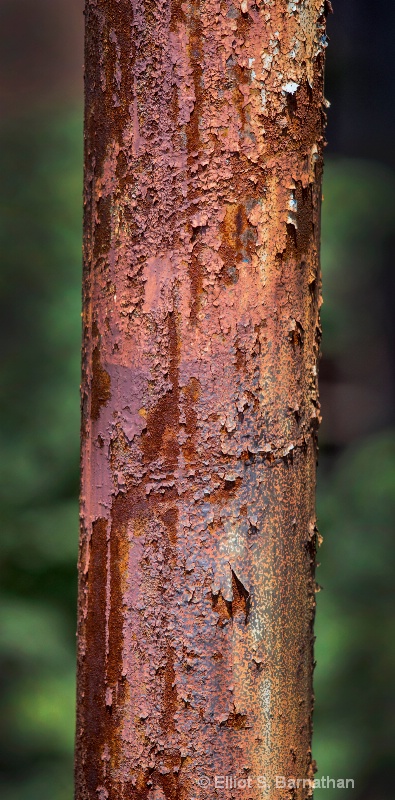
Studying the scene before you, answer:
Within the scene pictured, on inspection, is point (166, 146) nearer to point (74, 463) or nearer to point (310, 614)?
point (310, 614)

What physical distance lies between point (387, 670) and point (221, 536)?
2088 mm

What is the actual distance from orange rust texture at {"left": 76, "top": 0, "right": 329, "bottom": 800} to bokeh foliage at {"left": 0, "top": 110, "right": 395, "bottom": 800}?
1580 millimetres

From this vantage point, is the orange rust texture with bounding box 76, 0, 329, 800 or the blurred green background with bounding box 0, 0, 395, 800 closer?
the orange rust texture with bounding box 76, 0, 329, 800

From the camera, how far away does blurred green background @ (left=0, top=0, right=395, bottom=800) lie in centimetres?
213

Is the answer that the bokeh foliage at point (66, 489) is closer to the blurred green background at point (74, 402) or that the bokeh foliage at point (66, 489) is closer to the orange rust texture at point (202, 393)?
the blurred green background at point (74, 402)

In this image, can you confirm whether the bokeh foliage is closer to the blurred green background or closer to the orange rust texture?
the blurred green background

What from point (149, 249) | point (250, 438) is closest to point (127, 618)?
point (250, 438)

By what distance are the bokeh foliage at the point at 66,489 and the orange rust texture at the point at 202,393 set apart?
5.18 feet

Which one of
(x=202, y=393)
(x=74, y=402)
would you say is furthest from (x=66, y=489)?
(x=202, y=393)

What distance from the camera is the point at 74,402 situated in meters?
2.19

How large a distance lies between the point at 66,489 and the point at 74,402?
251 mm

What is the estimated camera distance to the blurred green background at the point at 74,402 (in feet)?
7.00

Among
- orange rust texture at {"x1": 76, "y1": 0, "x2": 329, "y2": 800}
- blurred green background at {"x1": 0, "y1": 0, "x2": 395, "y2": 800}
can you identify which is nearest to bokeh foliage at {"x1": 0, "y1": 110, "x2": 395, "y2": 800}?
blurred green background at {"x1": 0, "y1": 0, "x2": 395, "y2": 800}

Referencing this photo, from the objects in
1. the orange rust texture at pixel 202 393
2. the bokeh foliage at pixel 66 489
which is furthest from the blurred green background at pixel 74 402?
the orange rust texture at pixel 202 393
